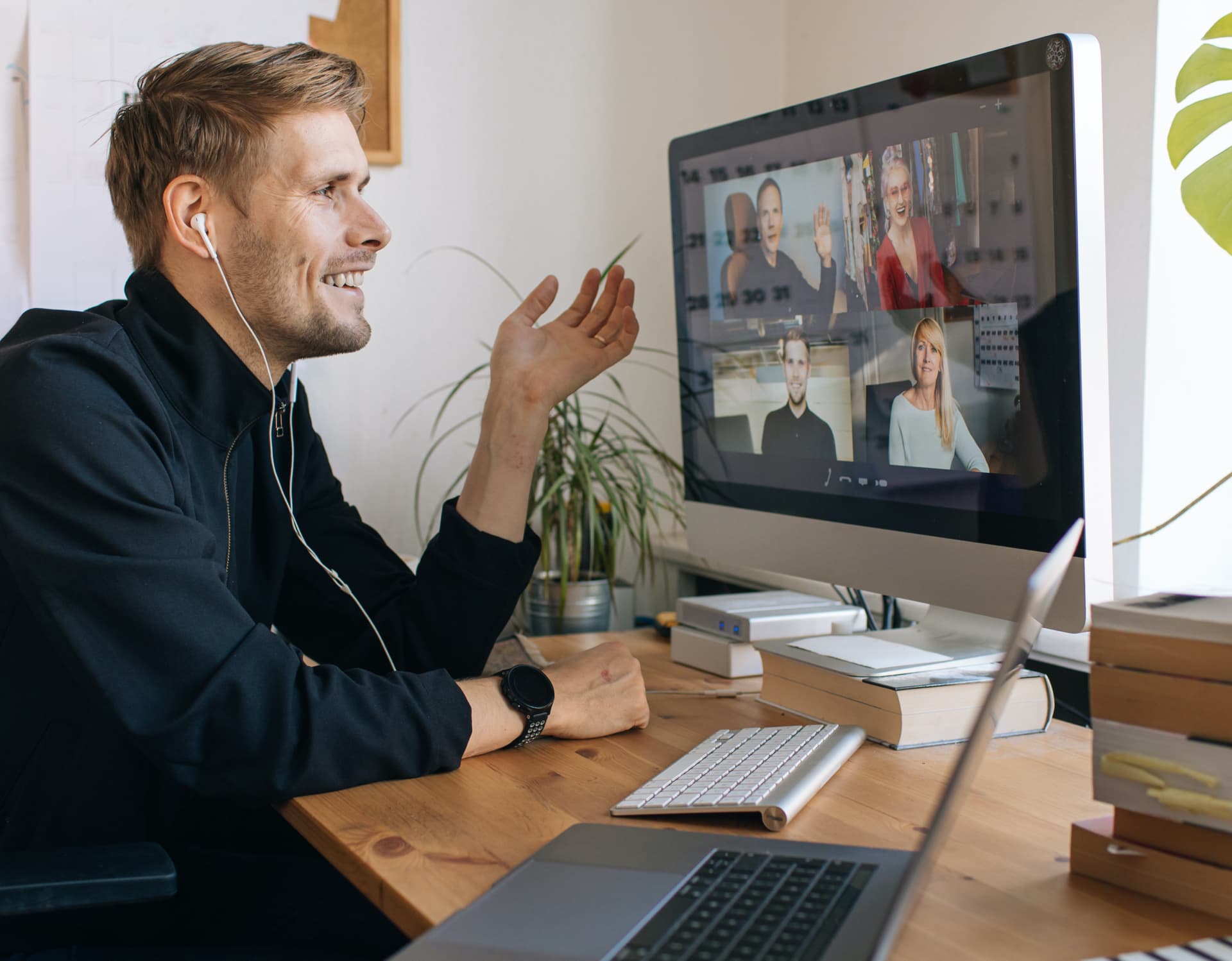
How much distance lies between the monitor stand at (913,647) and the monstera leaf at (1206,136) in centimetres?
48

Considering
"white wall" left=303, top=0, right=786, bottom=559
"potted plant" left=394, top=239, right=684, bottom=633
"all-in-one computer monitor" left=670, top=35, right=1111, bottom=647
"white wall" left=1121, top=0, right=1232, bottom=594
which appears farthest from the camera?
"white wall" left=303, top=0, right=786, bottom=559

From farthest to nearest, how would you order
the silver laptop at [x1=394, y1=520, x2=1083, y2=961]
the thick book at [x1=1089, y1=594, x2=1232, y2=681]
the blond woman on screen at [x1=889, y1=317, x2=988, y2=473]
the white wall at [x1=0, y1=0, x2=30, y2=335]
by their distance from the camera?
1. the white wall at [x1=0, y1=0, x2=30, y2=335]
2. the blond woman on screen at [x1=889, y1=317, x2=988, y2=473]
3. the thick book at [x1=1089, y1=594, x2=1232, y2=681]
4. the silver laptop at [x1=394, y1=520, x2=1083, y2=961]

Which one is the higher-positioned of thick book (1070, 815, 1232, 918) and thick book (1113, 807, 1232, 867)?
thick book (1113, 807, 1232, 867)

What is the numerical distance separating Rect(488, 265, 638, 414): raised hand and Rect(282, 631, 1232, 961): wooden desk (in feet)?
1.46

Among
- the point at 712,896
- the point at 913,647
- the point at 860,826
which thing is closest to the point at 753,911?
the point at 712,896

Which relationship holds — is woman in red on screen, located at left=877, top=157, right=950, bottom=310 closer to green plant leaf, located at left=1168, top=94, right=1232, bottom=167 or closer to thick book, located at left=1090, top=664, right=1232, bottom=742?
green plant leaf, located at left=1168, top=94, right=1232, bottom=167

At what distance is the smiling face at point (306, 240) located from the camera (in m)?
1.24

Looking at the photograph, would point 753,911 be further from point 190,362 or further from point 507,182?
point 507,182

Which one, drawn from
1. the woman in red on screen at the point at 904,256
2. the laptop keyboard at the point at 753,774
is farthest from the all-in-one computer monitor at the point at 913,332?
the laptop keyboard at the point at 753,774

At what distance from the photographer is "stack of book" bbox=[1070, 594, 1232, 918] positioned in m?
0.69

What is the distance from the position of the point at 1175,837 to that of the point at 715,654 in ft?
2.43

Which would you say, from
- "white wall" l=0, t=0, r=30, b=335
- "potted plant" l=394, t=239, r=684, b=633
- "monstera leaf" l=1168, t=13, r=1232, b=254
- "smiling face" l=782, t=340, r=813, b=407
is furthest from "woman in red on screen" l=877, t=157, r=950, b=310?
"white wall" l=0, t=0, r=30, b=335

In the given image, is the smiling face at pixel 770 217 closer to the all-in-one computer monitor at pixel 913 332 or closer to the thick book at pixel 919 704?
the all-in-one computer monitor at pixel 913 332

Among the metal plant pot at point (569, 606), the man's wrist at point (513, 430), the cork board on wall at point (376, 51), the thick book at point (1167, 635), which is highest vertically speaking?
the cork board on wall at point (376, 51)
